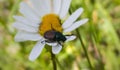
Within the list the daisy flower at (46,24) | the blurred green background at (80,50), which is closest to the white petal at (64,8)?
the daisy flower at (46,24)

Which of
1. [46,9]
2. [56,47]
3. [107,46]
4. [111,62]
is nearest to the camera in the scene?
[56,47]

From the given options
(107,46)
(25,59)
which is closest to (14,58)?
(25,59)

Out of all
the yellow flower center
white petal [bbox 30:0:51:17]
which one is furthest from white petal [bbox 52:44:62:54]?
white petal [bbox 30:0:51:17]

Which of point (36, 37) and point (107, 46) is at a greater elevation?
point (107, 46)

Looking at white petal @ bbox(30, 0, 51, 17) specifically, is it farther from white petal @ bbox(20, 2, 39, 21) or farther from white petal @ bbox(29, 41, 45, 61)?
white petal @ bbox(29, 41, 45, 61)

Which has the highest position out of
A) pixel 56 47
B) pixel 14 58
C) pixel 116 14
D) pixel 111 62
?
pixel 116 14

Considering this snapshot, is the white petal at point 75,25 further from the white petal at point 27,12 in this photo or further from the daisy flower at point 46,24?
the white petal at point 27,12

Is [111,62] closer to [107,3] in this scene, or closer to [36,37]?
[107,3]
